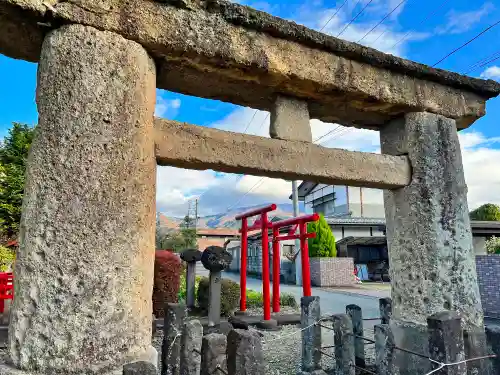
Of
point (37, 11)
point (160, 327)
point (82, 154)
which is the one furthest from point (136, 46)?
point (160, 327)


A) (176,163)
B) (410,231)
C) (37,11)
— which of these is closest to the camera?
(37,11)

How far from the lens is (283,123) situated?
2.83 m

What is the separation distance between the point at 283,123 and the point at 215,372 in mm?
1779

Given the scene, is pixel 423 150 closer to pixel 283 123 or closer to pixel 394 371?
pixel 283 123

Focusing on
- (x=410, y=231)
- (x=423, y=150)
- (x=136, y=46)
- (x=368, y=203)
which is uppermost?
(x=368, y=203)

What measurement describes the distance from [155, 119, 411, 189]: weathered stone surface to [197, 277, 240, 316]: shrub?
20.7 ft

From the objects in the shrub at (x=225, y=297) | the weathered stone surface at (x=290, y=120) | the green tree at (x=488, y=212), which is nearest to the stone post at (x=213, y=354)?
the weathered stone surface at (x=290, y=120)

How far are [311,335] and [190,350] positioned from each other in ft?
4.53

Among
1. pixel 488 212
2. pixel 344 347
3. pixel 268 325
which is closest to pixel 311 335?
pixel 344 347

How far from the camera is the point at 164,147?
2332 millimetres

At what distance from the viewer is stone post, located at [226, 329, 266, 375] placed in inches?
67.7

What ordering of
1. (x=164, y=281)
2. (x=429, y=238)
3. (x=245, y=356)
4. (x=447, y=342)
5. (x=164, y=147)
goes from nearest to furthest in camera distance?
(x=245, y=356) < (x=447, y=342) < (x=164, y=147) < (x=429, y=238) < (x=164, y=281)

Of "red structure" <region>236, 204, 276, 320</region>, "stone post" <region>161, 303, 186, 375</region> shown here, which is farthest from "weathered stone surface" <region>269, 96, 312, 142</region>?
"red structure" <region>236, 204, 276, 320</region>

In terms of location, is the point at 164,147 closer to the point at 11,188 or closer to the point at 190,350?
the point at 190,350
